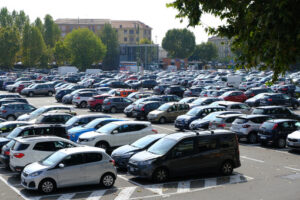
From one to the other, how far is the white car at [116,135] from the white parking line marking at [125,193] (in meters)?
5.75

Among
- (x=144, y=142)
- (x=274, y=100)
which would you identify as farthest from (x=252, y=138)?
(x=274, y=100)

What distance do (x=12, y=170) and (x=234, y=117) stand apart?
12889mm

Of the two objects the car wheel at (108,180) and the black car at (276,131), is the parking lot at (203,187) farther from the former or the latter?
the black car at (276,131)

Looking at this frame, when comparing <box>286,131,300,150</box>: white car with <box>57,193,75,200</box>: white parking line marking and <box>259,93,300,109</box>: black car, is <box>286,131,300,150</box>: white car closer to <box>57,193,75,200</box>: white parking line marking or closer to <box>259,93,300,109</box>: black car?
<box>57,193,75,200</box>: white parking line marking

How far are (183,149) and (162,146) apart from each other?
79 cm

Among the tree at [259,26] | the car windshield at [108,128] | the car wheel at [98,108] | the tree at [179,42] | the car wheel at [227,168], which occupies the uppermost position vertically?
the tree at [179,42]

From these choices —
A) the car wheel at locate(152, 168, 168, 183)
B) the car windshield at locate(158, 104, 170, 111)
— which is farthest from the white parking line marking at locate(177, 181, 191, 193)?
the car windshield at locate(158, 104, 170, 111)

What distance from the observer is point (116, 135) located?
20.5 metres

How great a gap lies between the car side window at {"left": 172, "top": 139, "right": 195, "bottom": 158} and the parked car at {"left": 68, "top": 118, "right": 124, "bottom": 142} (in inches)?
312

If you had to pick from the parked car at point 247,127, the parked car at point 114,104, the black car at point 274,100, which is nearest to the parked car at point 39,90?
the parked car at point 114,104

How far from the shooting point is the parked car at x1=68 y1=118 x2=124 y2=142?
22391mm

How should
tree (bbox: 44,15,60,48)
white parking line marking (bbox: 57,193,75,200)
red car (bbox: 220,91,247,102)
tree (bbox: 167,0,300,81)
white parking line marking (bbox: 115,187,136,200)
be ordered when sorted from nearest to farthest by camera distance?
1. tree (bbox: 167,0,300,81)
2. white parking line marking (bbox: 57,193,75,200)
3. white parking line marking (bbox: 115,187,136,200)
4. red car (bbox: 220,91,247,102)
5. tree (bbox: 44,15,60,48)

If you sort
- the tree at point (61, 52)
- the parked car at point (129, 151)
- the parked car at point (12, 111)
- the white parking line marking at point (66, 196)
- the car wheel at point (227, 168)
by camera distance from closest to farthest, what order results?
1. the white parking line marking at point (66, 196)
2. the car wheel at point (227, 168)
3. the parked car at point (129, 151)
4. the parked car at point (12, 111)
5. the tree at point (61, 52)

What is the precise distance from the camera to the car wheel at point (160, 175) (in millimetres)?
15312
